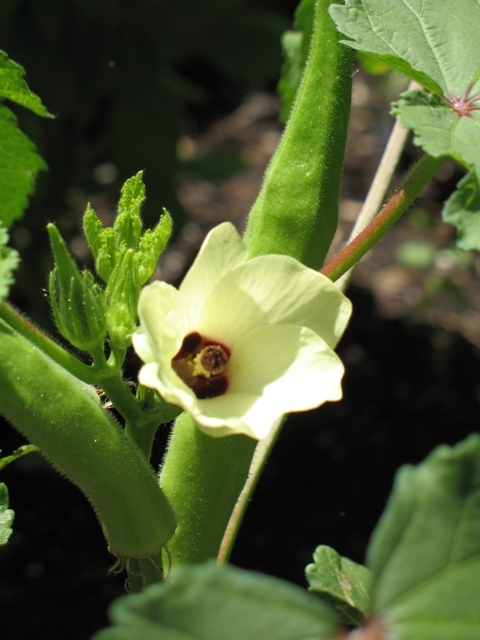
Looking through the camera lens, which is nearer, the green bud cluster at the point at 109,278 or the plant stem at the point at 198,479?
the green bud cluster at the point at 109,278

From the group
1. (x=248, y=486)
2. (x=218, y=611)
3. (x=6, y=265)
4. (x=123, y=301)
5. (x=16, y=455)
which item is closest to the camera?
(x=218, y=611)

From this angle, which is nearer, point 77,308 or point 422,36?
point 77,308

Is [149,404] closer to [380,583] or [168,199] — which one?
[380,583]

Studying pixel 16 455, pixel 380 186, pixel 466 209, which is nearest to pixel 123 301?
pixel 16 455

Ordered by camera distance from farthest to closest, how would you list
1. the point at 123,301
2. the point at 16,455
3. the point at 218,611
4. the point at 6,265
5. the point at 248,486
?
1. the point at 248,486
2. the point at 16,455
3. the point at 123,301
4. the point at 6,265
5. the point at 218,611

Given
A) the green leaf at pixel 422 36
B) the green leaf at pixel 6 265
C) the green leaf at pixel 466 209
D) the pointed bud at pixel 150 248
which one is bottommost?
the pointed bud at pixel 150 248

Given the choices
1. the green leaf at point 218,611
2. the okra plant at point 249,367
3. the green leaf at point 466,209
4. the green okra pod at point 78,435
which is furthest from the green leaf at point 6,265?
the green leaf at point 466,209

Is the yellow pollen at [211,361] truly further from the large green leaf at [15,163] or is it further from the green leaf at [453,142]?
the large green leaf at [15,163]

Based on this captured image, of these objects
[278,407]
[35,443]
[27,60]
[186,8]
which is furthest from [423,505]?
[186,8]

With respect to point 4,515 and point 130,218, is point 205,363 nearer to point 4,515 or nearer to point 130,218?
point 130,218
